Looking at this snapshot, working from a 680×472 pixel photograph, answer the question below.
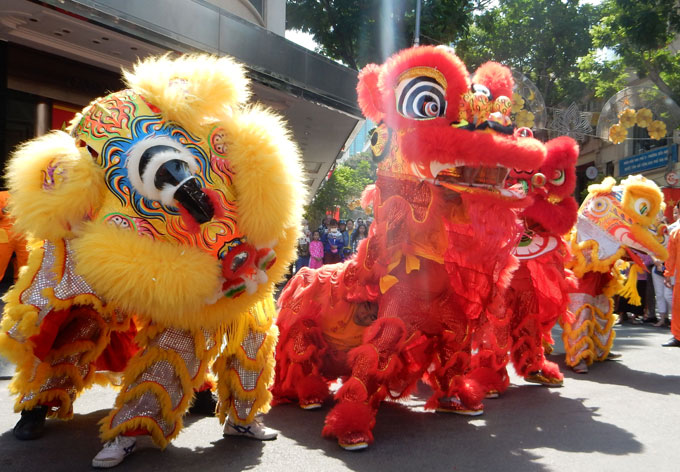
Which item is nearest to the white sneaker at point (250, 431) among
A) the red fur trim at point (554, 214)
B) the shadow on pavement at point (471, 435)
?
the shadow on pavement at point (471, 435)

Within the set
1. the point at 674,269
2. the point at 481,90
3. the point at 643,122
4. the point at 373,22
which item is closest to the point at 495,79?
the point at 481,90

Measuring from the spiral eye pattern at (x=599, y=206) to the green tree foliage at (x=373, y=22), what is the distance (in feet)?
28.1

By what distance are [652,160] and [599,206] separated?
11.6 m

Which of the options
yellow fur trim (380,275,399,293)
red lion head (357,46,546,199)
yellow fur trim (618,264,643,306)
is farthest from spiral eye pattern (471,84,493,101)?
yellow fur trim (618,264,643,306)

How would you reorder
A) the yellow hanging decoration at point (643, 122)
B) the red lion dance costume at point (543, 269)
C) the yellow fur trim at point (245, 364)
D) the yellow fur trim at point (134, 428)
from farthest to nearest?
the yellow hanging decoration at point (643, 122) < the red lion dance costume at point (543, 269) < the yellow fur trim at point (245, 364) < the yellow fur trim at point (134, 428)

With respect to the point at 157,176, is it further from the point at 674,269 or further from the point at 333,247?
the point at 333,247

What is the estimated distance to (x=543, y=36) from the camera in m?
18.3

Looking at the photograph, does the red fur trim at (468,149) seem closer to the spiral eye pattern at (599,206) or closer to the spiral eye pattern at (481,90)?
the spiral eye pattern at (481,90)

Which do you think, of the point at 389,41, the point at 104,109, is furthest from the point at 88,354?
the point at 389,41

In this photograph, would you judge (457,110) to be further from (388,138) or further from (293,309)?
(293,309)

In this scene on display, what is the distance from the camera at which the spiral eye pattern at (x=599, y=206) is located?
4.82 m

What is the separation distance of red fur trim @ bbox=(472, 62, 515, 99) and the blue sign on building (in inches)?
474

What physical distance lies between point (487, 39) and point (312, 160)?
766cm

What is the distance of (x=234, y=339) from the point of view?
2.64 m
